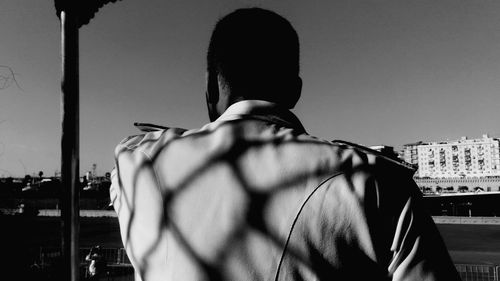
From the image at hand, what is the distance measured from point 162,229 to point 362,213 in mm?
523

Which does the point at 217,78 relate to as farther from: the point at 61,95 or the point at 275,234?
the point at 61,95

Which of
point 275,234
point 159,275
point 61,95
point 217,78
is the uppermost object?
point 61,95

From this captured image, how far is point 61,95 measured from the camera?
1.91 meters

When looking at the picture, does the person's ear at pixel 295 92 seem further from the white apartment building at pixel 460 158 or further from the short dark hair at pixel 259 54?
the white apartment building at pixel 460 158

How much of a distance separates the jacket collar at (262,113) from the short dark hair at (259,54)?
4 centimetres

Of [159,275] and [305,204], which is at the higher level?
[305,204]

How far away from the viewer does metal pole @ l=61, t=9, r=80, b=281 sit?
1884 millimetres

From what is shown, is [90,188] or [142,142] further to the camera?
[90,188]

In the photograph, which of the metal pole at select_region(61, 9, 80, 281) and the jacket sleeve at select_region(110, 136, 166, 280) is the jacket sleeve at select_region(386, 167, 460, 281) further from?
the metal pole at select_region(61, 9, 80, 281)

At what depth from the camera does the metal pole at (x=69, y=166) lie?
1884 mm

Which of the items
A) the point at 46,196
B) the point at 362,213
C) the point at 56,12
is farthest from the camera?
the point at 46,196

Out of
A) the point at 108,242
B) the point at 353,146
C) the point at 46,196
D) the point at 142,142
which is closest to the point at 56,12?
the point at 142,142

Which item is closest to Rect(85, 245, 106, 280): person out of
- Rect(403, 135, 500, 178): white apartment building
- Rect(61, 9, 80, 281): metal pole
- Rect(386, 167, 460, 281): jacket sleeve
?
Rect(61, 9, 80, 281): metal pole

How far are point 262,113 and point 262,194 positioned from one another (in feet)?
0.79
